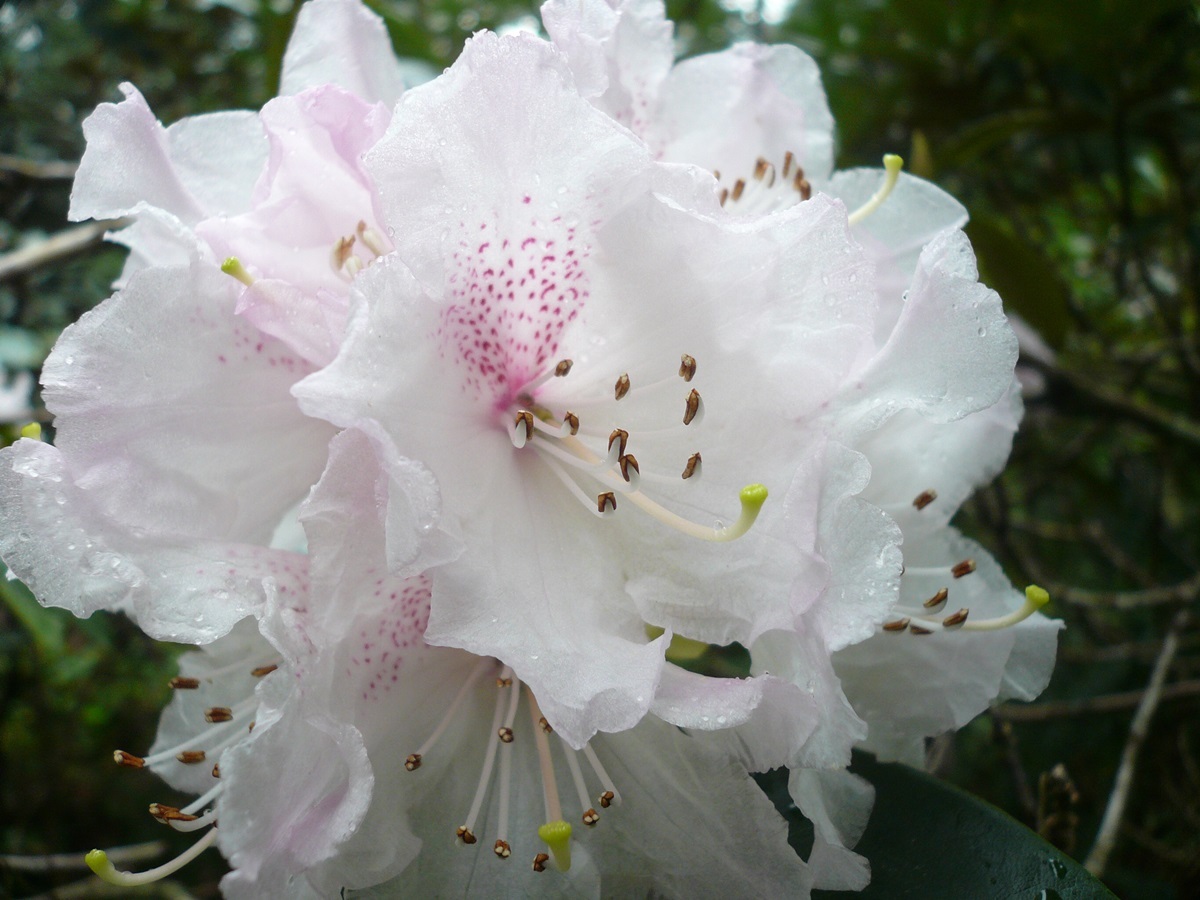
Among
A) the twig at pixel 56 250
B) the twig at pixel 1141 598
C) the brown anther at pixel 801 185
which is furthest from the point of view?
the twig at pixel 1141 598

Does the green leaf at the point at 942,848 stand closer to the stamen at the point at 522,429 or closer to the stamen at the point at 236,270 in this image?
the stamen at the point at 522,429

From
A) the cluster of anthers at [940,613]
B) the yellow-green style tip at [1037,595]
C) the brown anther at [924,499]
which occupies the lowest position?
the cluster of anthers at [940,613]

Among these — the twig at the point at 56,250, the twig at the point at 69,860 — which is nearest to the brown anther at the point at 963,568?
the twig at the point at 69,860

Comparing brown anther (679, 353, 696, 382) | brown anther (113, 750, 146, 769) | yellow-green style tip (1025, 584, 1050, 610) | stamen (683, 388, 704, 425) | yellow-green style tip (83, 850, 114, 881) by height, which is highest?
brown anther (679, 353, 696, 382)

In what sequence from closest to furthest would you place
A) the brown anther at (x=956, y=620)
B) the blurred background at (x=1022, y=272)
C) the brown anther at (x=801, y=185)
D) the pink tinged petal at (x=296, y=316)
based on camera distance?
the pink tinged petal at (x=296, y=316) → the brown anther at (x=956, y=620) → the brown anther at (x=801, y=185) → the blurred background at (x=1022, y=272)

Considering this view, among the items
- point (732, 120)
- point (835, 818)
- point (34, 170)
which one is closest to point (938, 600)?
point (835, 818)

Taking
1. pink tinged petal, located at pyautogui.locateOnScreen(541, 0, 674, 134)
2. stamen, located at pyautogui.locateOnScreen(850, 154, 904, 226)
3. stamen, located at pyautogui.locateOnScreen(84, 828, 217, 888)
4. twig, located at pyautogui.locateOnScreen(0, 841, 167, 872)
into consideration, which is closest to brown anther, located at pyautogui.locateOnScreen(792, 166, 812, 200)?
stamen, located at pyautogui.locateOnScreen(850, 154, 904, 226)

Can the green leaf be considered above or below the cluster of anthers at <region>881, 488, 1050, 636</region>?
below

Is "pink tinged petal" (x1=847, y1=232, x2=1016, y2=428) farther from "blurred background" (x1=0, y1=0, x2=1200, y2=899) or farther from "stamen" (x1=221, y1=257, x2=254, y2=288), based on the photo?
"blurred background" (x1=0, y1=0, x2=1200, y2=899)
